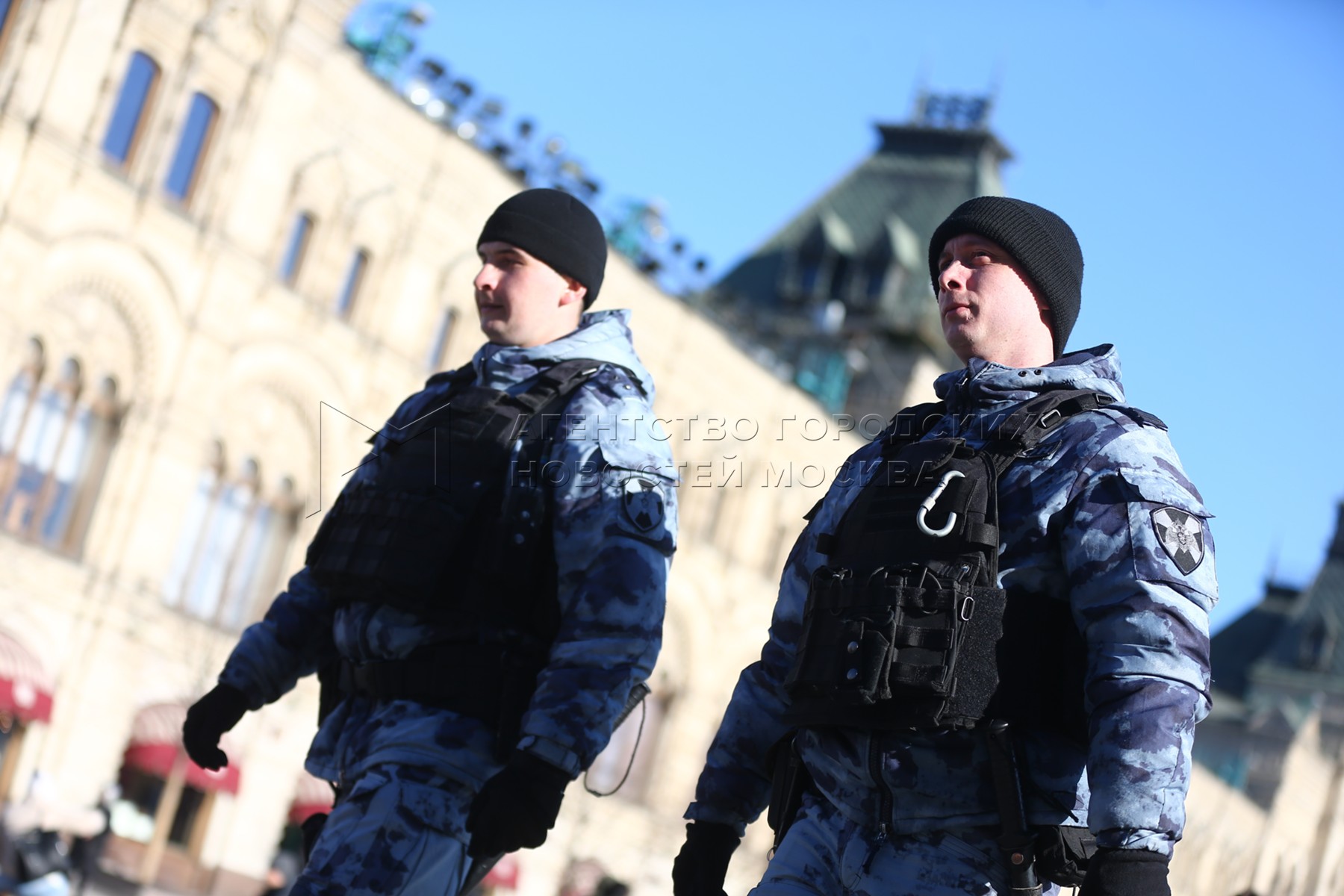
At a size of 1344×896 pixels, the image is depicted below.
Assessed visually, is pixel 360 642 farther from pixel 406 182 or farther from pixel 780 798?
pixel 406 182

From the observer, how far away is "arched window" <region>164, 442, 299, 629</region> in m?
25.4

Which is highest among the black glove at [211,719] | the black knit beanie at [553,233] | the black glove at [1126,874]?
the black knit beanie at [553,233]

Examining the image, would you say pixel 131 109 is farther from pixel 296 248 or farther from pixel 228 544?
pixel 228 544

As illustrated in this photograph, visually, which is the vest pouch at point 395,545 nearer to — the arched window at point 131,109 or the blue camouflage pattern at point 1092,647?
the blue camouflage pattern at point 1092,647

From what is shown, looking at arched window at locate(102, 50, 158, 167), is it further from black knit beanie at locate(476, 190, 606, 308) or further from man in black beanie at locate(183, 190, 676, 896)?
man in black beanie at locate(183, 190, 676, 896)

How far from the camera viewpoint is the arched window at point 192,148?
965 inches

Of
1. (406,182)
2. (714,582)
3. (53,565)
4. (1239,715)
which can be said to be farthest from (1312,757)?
(53,565)

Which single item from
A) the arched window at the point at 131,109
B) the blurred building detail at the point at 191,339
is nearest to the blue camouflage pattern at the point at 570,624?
the blurred building detail at the point at 191,339

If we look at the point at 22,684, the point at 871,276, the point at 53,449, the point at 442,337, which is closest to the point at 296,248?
the point at 442,337

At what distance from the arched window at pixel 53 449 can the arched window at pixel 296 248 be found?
148 inches

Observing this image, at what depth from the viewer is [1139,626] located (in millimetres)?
3359

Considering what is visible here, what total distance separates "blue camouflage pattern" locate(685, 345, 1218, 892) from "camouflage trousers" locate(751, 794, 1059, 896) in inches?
1.4

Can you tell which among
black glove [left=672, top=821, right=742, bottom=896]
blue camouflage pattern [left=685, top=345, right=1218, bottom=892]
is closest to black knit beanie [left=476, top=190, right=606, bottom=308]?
blue camouflage pattern [left=685, top=345, right=1218, bottom=892]

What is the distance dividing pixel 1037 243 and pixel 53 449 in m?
21.3
